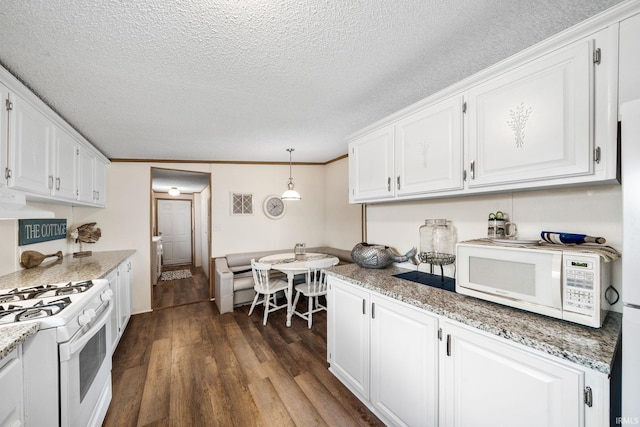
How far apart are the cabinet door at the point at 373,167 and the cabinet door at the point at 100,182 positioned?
3088 mm

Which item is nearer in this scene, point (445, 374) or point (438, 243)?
point (445, 374)

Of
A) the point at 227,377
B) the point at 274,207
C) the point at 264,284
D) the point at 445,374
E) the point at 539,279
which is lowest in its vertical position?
the point at 227,377

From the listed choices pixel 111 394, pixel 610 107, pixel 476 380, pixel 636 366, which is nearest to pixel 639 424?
pixel 636 366

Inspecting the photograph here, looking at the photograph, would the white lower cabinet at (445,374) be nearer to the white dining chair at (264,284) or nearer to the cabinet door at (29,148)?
the white dining chair at (264,284)

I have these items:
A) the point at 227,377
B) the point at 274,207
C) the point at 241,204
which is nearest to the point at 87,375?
the point at 227,377

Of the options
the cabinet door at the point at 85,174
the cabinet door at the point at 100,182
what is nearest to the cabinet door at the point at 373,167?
the cabinet door at the point at 85,174

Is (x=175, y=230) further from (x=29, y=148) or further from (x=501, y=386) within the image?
(x=501, y=386)

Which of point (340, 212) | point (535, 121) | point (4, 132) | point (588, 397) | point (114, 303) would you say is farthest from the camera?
point (340, 212)

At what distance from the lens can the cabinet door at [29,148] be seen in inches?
59.1

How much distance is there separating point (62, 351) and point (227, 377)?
1269 millimetres

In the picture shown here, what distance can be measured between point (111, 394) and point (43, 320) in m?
1.15

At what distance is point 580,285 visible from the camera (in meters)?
0.97

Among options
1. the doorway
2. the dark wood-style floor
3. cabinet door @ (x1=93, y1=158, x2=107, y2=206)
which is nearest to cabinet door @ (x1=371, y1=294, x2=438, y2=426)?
the dark wood-style floor

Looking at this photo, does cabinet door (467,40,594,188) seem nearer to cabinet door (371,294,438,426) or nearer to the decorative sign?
cabinet door (371,294,438,426)
